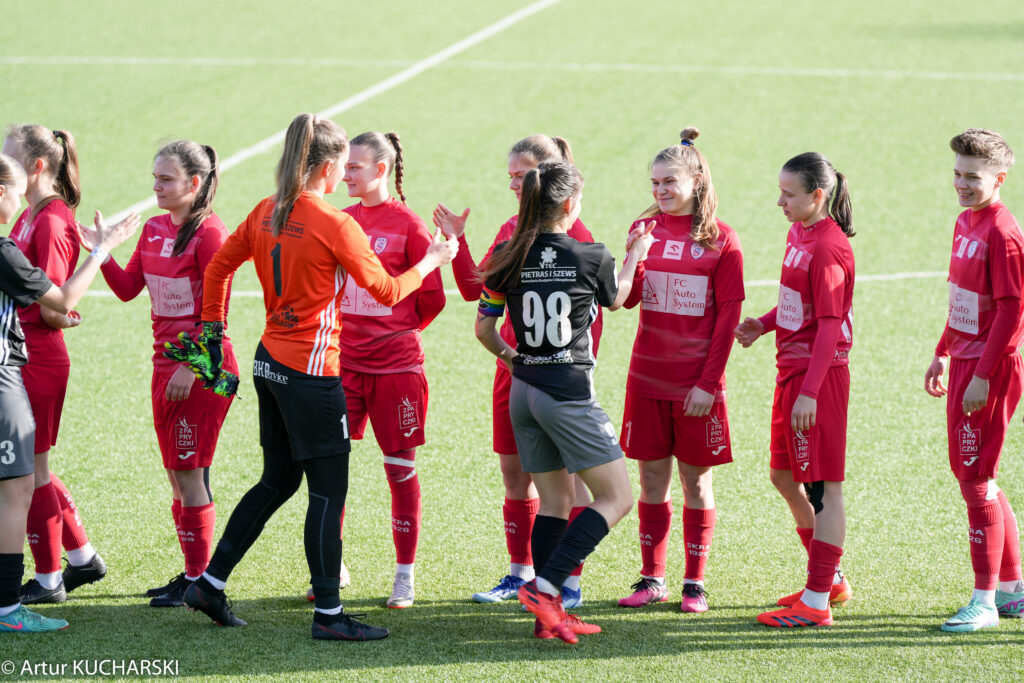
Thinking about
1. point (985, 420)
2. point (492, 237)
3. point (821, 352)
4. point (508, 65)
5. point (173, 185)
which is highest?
point (508, 65)

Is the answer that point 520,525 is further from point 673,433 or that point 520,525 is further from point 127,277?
point 127,277

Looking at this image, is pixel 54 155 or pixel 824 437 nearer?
pixel 824 437

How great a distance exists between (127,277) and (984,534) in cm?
388

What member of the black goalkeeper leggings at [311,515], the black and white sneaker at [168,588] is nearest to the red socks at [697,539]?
the black goalkeeper leggings at [311,515]

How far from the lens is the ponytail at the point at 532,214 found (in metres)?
4.49

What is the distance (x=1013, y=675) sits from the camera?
170 inches

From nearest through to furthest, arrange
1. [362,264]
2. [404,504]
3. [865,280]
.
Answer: [362,264] → [404,504] → [865,280]

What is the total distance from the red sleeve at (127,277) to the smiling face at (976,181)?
11.7ft

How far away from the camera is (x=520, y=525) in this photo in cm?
526

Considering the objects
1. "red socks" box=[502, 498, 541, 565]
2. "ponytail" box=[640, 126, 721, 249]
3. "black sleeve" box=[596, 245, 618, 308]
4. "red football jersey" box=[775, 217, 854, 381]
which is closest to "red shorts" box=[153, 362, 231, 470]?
"red socks" box=[502, 498, 541, 565]

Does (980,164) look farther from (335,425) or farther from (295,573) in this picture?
(295,573)

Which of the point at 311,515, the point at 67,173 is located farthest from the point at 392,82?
the point at 311,515

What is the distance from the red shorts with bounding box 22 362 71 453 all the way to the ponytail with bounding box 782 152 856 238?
3257 mm

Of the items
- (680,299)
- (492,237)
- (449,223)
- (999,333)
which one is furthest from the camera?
(492,237)
